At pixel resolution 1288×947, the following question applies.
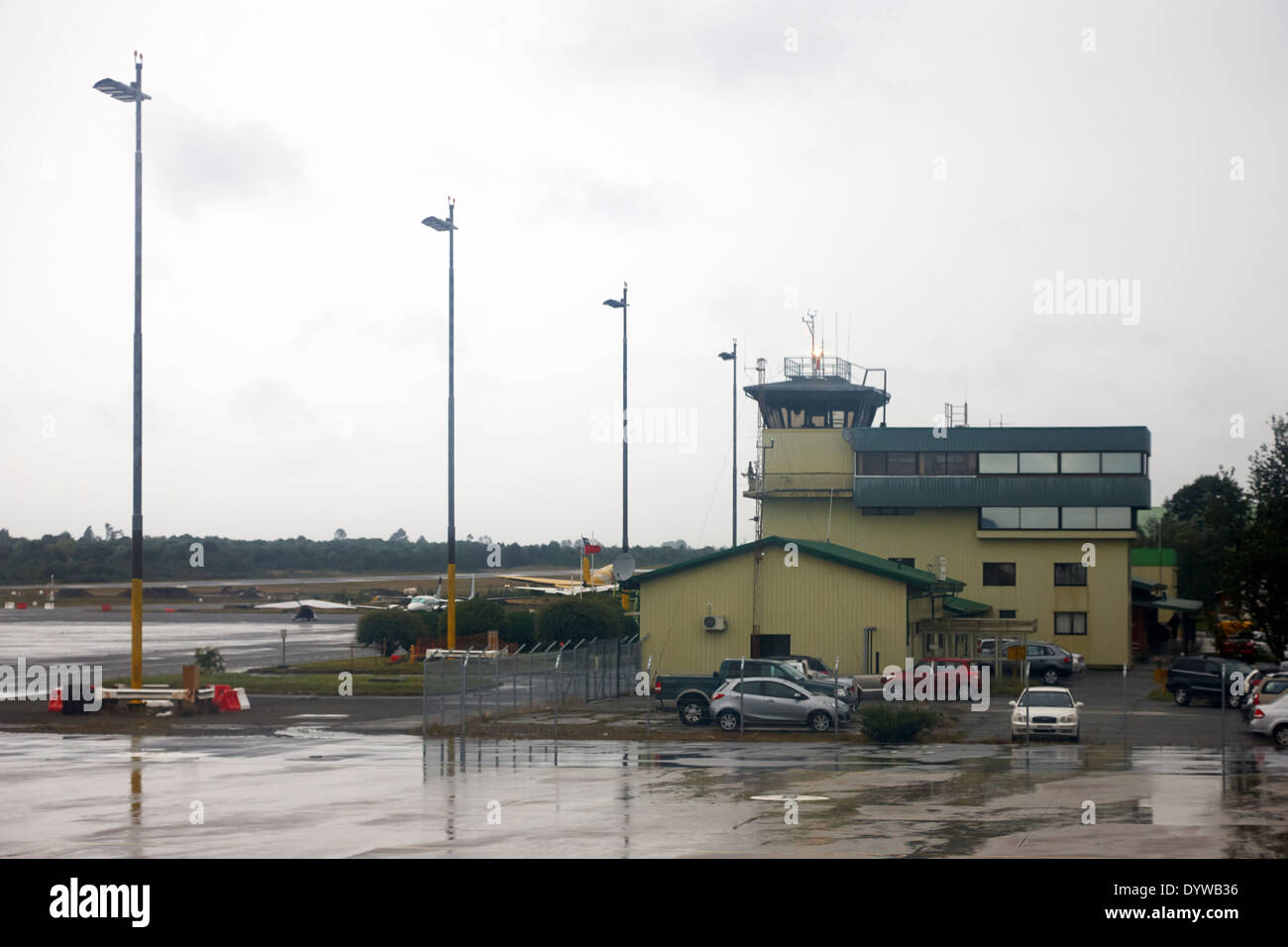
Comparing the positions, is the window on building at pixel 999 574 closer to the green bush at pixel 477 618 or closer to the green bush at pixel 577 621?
the green bush at pixel 577 621

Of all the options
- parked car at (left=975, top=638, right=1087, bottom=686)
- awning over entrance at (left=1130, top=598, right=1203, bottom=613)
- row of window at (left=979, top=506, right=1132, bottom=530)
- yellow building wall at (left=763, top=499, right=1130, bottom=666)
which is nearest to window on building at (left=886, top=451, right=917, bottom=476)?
yellow building wall at (left=763, top=499, right=1130, bottom=666)

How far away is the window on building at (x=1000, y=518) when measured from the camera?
67062 millimetres

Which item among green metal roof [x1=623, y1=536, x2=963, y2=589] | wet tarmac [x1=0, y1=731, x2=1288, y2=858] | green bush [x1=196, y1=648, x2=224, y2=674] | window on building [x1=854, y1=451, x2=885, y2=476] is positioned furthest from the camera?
window on building [x1=854, y1=451, x2=885, y2=476]

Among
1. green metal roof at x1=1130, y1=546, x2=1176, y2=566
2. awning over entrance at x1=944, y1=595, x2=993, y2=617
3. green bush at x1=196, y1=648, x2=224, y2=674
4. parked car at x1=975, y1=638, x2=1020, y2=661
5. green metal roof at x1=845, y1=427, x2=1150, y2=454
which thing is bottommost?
parked car at x1=975, y1=638, x2=1020, y2=661

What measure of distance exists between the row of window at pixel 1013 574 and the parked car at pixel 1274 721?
3560cm

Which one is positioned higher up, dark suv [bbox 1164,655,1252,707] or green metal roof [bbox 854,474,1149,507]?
green metal roof [bbox 854,474,1149,507]

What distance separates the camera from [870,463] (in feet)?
225

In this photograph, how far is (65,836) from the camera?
18.5m

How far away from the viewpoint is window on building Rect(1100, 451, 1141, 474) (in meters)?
65.8

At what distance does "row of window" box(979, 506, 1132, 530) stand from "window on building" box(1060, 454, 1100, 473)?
1946mm

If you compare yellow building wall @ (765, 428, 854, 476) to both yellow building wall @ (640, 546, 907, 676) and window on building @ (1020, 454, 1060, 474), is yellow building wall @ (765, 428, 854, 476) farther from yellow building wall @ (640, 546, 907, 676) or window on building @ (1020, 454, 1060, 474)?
yellow building wall @ (640, 546, 907, 676)
